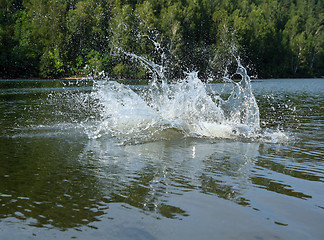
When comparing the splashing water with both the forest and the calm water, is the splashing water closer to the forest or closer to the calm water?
the calm water

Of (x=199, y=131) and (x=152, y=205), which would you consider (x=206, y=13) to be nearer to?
(x=199, y=131)

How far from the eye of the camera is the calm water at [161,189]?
4.33 meters

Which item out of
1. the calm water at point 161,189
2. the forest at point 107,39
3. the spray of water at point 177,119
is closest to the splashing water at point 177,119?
the spray of water at point 177,119

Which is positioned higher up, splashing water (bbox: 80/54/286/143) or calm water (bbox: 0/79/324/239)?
splashing water (bbox: 80/54/286/143)

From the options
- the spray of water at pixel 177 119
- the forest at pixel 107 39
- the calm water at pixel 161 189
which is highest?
the forest at pixel 107 39

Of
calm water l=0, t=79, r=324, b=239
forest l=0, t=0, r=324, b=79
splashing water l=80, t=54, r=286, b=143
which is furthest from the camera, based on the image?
forest l=0, t=0, r=324, b=79

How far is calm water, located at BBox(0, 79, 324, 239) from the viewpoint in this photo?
4.33 metres

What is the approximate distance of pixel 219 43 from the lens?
243ft

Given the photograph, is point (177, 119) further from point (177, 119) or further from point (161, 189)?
point (161, 189)

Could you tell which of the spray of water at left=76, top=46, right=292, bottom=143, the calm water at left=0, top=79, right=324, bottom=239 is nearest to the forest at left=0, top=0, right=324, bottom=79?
the spray of water at left=76, top=46, right=292, bottom=143

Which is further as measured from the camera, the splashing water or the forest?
the forest

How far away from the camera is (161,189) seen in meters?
5.65

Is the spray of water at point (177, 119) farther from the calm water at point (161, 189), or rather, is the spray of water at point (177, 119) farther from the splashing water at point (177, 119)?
the calm water at point (161, 189)

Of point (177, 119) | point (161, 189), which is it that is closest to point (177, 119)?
point (177, 119)
